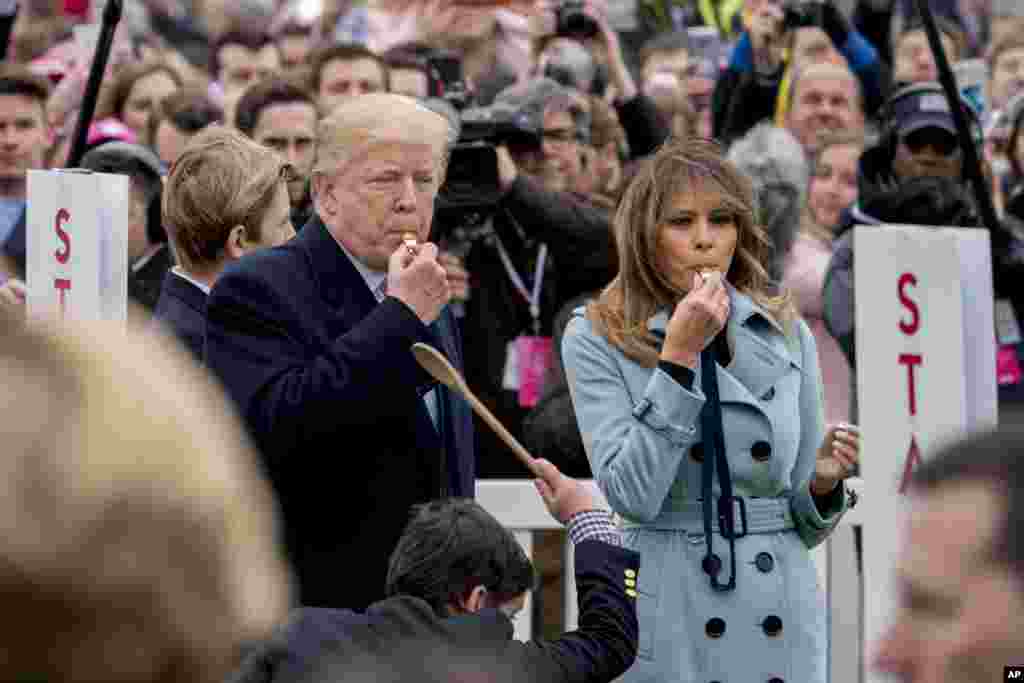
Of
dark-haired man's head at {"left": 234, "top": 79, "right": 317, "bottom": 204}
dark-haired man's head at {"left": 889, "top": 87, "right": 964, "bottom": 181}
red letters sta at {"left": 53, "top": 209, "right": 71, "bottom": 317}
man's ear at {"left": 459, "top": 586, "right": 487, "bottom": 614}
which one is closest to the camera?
man's ear at {"left": 459, "top": 586, "right": 487, "bottom": 614}

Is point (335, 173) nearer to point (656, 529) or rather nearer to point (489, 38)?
point (656, 529)

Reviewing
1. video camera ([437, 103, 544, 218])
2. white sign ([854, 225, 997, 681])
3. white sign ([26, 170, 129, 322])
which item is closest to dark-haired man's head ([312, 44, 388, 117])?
video camera ([437, 103, 544, 218])

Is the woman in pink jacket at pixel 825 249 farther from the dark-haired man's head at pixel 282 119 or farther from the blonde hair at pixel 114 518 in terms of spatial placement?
the blonde hair at pixel 114 518

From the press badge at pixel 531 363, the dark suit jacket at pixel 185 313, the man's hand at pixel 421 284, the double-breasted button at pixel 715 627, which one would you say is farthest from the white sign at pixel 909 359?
the press badge at pixel 531 363

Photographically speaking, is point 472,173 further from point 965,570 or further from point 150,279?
point 965,570

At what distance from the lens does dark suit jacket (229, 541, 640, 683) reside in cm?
182

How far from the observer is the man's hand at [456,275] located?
274 inches

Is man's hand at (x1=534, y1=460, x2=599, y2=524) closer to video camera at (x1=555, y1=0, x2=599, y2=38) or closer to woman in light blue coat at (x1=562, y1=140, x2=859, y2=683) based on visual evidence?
woman in light blue coat at (x1=562, y1=140, x2=859, y2=683)

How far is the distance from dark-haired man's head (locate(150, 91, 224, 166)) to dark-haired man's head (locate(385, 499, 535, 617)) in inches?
179

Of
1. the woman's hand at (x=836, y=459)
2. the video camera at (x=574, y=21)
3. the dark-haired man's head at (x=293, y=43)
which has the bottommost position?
the woman's hand at (x=836, y=459)

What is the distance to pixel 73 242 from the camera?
4895 mm

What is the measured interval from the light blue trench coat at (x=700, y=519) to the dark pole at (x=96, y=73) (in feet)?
6.56

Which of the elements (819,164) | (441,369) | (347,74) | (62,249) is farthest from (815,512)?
(347,74)

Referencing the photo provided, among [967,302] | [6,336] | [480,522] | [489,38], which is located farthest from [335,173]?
[489,38]
